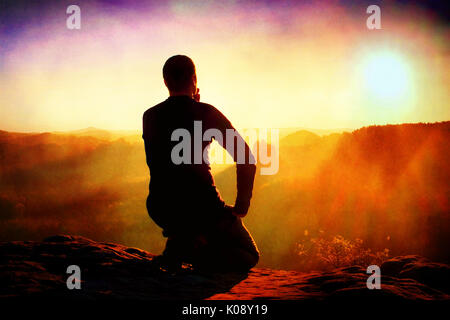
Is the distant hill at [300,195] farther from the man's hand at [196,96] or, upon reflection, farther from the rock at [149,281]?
the man's hand at [196,96]

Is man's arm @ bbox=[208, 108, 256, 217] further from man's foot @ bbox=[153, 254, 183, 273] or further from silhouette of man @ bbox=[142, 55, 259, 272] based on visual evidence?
man's foot @ bbox=[153, 254, 183, 273]

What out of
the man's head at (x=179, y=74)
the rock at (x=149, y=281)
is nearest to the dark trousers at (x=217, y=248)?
the rock at (x=149, y=281)

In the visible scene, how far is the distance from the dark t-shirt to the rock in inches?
24.1

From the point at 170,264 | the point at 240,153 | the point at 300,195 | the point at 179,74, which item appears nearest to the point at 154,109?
the point at 179,74

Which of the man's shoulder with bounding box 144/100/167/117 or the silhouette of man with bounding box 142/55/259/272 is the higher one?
the man's shoulder with bounding box 144/100/167/117

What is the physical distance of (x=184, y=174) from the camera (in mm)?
3402

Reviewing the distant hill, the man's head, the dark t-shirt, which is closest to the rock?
the dark t-shirt

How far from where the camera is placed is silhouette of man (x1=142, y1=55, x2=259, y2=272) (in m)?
3.38

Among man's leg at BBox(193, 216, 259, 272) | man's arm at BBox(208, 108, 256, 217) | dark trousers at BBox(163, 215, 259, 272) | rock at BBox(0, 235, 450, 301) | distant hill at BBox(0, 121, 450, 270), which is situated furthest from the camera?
distant hill at BBox(0, 121, 450, 270)

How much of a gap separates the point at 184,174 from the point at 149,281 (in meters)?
1.14

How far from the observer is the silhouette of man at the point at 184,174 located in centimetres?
338

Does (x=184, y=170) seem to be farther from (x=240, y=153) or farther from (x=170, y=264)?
(x=170, y=264)
